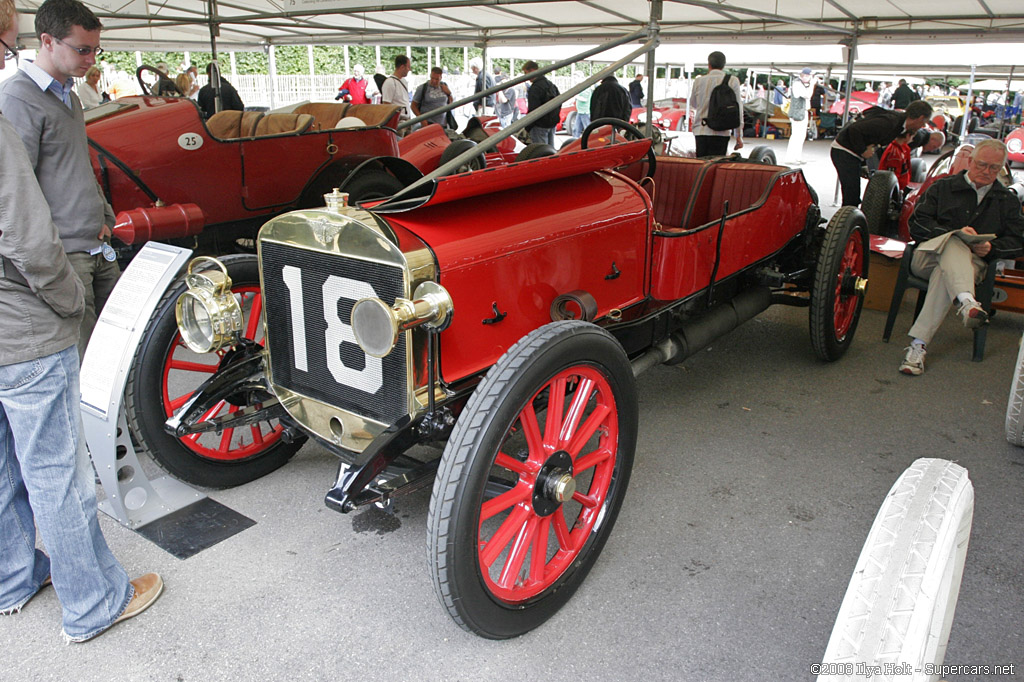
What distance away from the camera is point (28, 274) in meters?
1.75

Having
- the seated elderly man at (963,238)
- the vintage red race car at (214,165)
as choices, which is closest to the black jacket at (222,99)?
the vintage red race car at (214,165)

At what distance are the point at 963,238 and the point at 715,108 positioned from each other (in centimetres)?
422

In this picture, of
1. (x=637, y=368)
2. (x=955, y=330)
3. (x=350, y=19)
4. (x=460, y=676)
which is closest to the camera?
(x=460, y=676)

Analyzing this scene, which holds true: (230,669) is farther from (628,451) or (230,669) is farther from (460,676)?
(628,451)

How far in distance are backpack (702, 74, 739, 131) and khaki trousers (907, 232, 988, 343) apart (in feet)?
13.2

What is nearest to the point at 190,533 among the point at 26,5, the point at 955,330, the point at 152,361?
the point at 152,361

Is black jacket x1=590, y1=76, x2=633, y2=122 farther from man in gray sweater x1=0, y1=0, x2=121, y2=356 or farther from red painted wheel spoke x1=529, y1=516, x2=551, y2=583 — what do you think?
red painted wheel spoke x1=529, y1=516, x2=551, y2=583

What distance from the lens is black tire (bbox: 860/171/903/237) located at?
595cm

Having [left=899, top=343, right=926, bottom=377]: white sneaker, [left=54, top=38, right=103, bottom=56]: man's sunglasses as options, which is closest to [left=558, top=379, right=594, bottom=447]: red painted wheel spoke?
[left=54, top=38, right=103, bottom=56]: man's sunglasses

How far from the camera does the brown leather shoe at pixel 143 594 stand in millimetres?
2174

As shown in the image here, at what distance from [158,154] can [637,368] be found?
3.07 m

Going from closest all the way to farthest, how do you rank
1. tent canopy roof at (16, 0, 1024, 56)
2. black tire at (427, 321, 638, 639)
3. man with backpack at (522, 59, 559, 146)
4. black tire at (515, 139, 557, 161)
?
black tire at (427, 321, 638, 639) → black tire at (515, 139, 557, 161) → tent canopy roof at (16, 0, 1024, 56) → man with backpack at (522, 59, 559, 146)

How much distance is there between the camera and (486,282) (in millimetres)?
2311

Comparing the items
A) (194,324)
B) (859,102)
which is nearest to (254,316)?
(194,324)
